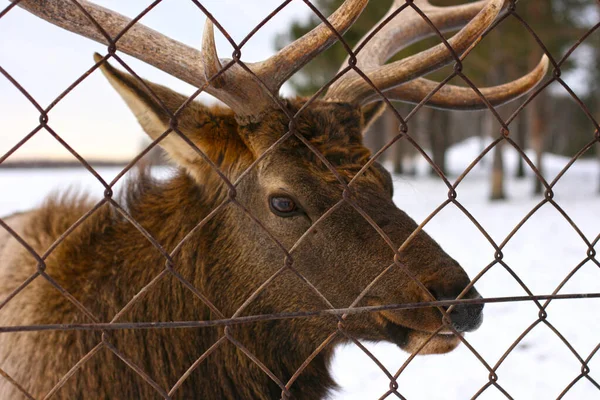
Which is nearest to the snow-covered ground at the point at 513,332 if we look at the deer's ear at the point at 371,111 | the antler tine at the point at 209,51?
the deer's ear at the point at 371,111

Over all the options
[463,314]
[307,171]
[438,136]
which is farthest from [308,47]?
[438,136]

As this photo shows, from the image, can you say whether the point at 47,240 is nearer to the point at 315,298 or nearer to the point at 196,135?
the point at 196,135

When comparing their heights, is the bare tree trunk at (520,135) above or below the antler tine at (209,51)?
above

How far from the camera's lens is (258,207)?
95.3 inches

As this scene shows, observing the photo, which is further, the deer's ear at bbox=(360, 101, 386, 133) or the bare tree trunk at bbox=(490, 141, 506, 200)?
the bare tree trunk at bbox=(490, 141, 506, 200)

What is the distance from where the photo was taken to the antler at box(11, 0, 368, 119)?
1.66m

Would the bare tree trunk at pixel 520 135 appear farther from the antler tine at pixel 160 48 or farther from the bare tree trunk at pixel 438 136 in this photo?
the antler tine at pixel 160 48

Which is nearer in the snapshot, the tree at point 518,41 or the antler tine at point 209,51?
the antler tine at point 209,51

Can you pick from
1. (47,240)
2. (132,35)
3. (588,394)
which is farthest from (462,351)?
(132,35)

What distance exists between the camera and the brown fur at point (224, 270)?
7.22 ft

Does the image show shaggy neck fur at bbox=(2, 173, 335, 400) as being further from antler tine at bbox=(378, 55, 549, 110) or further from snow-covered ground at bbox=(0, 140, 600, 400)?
antler tine at bbox=(378, 55, 549, 110)

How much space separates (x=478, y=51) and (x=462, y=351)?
1081 cm

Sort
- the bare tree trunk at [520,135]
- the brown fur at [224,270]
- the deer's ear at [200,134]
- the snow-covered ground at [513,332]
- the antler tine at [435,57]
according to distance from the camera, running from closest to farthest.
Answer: the antler tine at [435,57]
the brown fur at [224,270]
the deer's ear at [200,134]
the snow-covered ground at [513,332]
the bare tree trunk at [520,135]

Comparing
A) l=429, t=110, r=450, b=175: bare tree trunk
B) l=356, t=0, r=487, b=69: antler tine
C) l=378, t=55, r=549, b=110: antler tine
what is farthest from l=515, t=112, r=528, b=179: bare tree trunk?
l=378, t=55, r=549, b=110: antler tine
